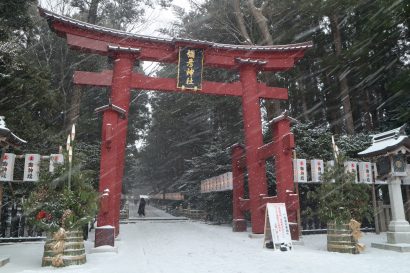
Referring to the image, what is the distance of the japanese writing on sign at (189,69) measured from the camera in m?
12.5

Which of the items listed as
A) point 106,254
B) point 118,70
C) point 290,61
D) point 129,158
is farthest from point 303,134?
point 129,158

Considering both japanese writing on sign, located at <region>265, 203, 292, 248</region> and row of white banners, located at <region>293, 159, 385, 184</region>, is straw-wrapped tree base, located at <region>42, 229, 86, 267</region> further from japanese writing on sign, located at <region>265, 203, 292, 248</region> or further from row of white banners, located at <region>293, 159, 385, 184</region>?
row of white banners, located at <region>293, 159, 385, 184</region>

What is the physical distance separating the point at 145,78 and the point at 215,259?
701 centimetres

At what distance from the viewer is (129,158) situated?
29.2 metres

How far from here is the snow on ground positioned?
6742 mm

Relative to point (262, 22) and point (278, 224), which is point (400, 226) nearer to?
point (278, 224)

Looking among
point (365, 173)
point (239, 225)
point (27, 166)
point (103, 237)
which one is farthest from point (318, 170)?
point (27, 166)

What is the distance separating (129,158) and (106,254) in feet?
68.8

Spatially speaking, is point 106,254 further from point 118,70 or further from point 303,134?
point 303,134

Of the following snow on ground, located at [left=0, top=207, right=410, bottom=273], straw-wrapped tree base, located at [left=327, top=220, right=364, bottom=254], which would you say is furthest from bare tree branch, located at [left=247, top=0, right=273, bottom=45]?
straw-wrapped tree base, located at [left=327, top=220, right=364, bottom=254]

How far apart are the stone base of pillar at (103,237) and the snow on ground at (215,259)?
1.40 feet

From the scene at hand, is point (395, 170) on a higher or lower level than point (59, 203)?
higher

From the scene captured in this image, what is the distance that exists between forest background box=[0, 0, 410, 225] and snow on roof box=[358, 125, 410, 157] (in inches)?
165

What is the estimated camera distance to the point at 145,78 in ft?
39.9
